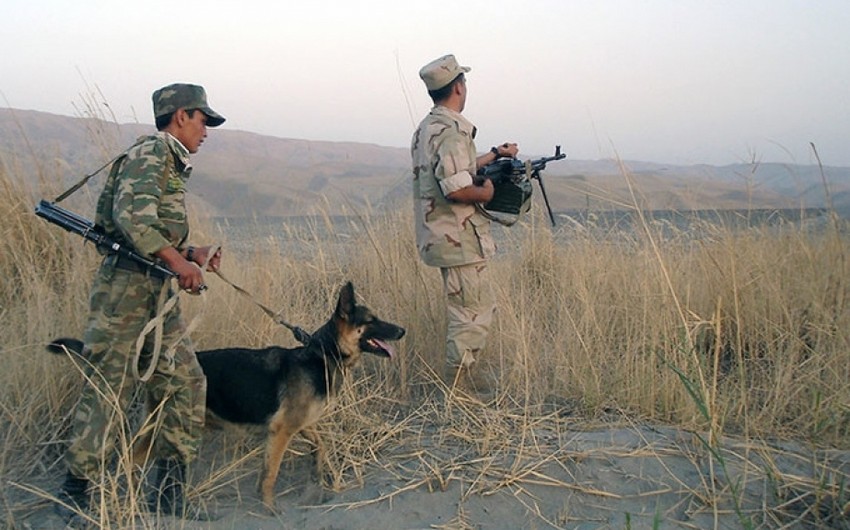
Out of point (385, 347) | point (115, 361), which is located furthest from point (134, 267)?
point (385, 347)

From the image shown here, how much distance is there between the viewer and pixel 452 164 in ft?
14.7

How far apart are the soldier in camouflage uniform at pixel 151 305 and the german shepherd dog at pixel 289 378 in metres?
0.22

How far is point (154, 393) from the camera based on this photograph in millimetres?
3617

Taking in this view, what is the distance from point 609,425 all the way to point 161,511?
8.21 feet

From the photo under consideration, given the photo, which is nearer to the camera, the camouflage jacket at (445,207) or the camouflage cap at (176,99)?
the camouflage cap at (176,99)

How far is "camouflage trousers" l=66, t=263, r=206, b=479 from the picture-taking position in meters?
3.37

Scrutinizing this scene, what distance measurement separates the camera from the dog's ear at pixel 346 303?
3861mm

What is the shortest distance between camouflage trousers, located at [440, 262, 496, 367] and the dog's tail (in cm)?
223

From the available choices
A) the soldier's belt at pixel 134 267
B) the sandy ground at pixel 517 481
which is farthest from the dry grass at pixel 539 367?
the soldier's belt at pixel 134 267

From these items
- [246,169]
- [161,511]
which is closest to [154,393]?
[161,511]

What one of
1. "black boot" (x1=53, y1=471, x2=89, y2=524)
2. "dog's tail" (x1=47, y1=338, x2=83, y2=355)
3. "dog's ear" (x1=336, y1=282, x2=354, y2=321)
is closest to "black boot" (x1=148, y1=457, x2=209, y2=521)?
"black boot" (x1=53, y1=471, x2=89, y2=524)

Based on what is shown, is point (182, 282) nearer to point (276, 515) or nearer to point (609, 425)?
point (276, 515)

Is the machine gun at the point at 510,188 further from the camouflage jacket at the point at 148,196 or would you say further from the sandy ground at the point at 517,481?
the camouflage jacket at the point at 148,196

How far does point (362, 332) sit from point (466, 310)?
938mm
